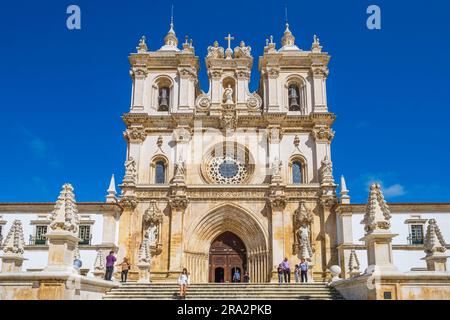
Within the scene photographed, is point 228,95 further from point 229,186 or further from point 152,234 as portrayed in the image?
point 152,234

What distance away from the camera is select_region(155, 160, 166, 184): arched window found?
36.1 m

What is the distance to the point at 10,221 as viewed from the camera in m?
32.8

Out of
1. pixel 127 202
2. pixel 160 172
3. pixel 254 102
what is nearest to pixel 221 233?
pixel 160 172

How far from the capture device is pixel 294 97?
3875 cm

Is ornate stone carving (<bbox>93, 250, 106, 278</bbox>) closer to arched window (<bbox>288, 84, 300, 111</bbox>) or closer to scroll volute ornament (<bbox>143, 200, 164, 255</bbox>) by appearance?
scroll volute ornament (<bbox>143, 200, 164, 255</bbox>)

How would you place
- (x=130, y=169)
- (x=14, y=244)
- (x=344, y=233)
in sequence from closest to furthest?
(x=14, y=244)
(x=344, y=233)
(x=130, y=169)

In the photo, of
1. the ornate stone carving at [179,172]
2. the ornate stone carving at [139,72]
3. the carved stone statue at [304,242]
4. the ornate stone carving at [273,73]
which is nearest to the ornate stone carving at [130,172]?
the ornate stone carving at [179,172]

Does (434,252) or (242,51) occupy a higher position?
(242,51)

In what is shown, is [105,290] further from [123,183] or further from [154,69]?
[154,69]

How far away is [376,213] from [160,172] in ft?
70.4

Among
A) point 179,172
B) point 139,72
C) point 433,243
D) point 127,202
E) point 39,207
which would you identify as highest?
point 139,72

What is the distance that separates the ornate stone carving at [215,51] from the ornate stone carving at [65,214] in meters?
23.8

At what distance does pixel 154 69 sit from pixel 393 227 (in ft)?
78.4

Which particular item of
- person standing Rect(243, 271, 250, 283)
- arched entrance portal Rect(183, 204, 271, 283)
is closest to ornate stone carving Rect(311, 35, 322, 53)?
arched entrance portal Rect(183, 204, 271, 283)
